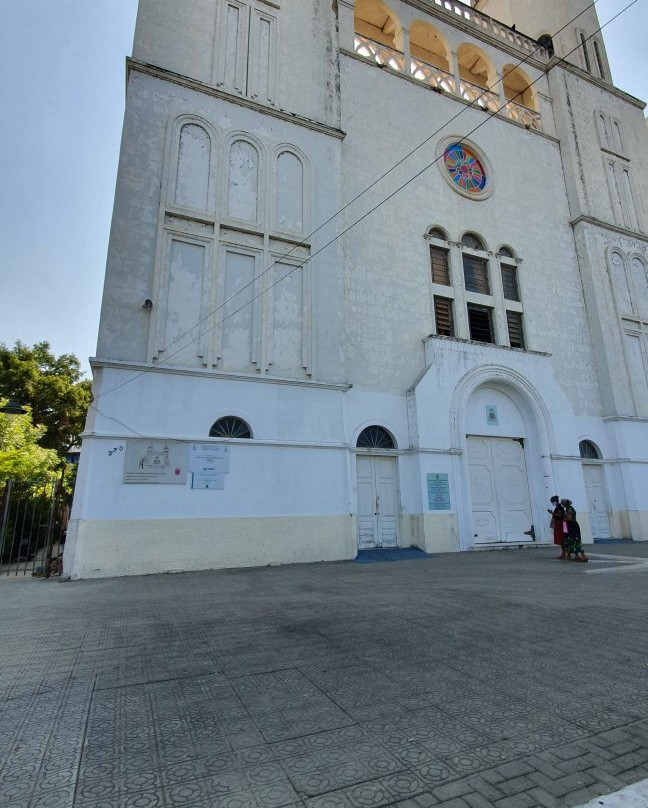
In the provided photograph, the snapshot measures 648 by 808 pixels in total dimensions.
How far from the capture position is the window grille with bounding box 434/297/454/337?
14.8m

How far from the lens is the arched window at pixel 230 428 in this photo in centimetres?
1059

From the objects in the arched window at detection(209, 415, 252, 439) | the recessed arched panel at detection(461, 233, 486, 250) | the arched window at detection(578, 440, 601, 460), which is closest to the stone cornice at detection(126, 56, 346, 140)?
the recessed arched panel at detection(461, 233, 486, 250)

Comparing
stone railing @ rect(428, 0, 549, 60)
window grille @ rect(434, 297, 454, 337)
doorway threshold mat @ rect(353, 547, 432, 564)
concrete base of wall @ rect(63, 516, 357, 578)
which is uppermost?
stone railing @ rect(428, 0, 549, 60)

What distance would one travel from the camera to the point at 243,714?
8.59ft

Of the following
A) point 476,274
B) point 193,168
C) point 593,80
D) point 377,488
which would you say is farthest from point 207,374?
point 593,80

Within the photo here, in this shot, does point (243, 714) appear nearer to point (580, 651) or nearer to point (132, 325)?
point (580, 651)

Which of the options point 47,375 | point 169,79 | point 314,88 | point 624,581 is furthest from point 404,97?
point 47,375

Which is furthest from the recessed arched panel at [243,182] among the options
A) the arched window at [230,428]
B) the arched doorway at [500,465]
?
the arched doorway at [500,465]

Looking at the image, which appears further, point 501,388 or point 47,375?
point 47,375

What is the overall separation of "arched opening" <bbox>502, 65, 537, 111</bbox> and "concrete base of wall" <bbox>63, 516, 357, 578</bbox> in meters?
21.3

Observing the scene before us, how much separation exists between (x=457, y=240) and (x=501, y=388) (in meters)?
5.58

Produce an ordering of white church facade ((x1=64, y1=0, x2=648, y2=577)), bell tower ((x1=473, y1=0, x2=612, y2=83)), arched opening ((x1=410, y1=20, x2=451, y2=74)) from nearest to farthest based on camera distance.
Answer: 1. white church facade ((x1=64, y1=0, x2=648, y2=577))
2. arched opening ((x1=410, y1=20, x2=451, y2=74))
3. bell tower ((x1=473, y1=0, x2=612, y2=83))

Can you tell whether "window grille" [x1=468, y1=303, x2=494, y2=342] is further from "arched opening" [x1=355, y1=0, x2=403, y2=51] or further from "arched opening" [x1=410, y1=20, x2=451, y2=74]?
"arched opening" [x1=355, y1=0, x2=403, y2=51]

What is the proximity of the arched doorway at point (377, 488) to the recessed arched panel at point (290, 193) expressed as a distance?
6.38 metres
